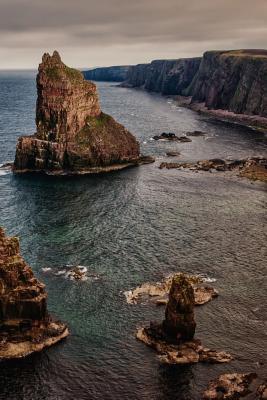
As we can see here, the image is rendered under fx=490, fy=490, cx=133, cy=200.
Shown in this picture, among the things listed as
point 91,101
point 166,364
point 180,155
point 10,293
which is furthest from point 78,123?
point 166,364

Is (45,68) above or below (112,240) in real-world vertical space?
above

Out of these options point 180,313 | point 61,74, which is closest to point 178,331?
point 180,313

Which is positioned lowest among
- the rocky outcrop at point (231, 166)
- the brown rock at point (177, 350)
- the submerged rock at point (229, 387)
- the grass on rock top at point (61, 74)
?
the submerged rock at point (229, 387)

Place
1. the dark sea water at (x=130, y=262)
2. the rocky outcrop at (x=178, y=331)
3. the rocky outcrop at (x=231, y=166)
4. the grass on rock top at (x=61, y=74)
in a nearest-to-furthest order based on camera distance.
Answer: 1. the dark sea water at (x=130, y=262)
2. the rocky outcrop at (x=178, y=331)
3. the grass on rock top at (x=61, y=74)
4. the rocky outcrop at (x=231, y=166)

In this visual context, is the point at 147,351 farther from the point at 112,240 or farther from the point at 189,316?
the point at 112,240

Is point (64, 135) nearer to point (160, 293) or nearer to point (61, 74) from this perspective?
point (61, 74)

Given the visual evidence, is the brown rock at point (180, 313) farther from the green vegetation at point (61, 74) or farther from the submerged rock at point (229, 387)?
the green vegetation at point (61, 74)

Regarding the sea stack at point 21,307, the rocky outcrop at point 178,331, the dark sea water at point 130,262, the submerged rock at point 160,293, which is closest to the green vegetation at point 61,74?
the dark sea water at point 130,262

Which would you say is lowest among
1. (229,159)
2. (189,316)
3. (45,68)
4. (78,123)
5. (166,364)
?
(166,364)
